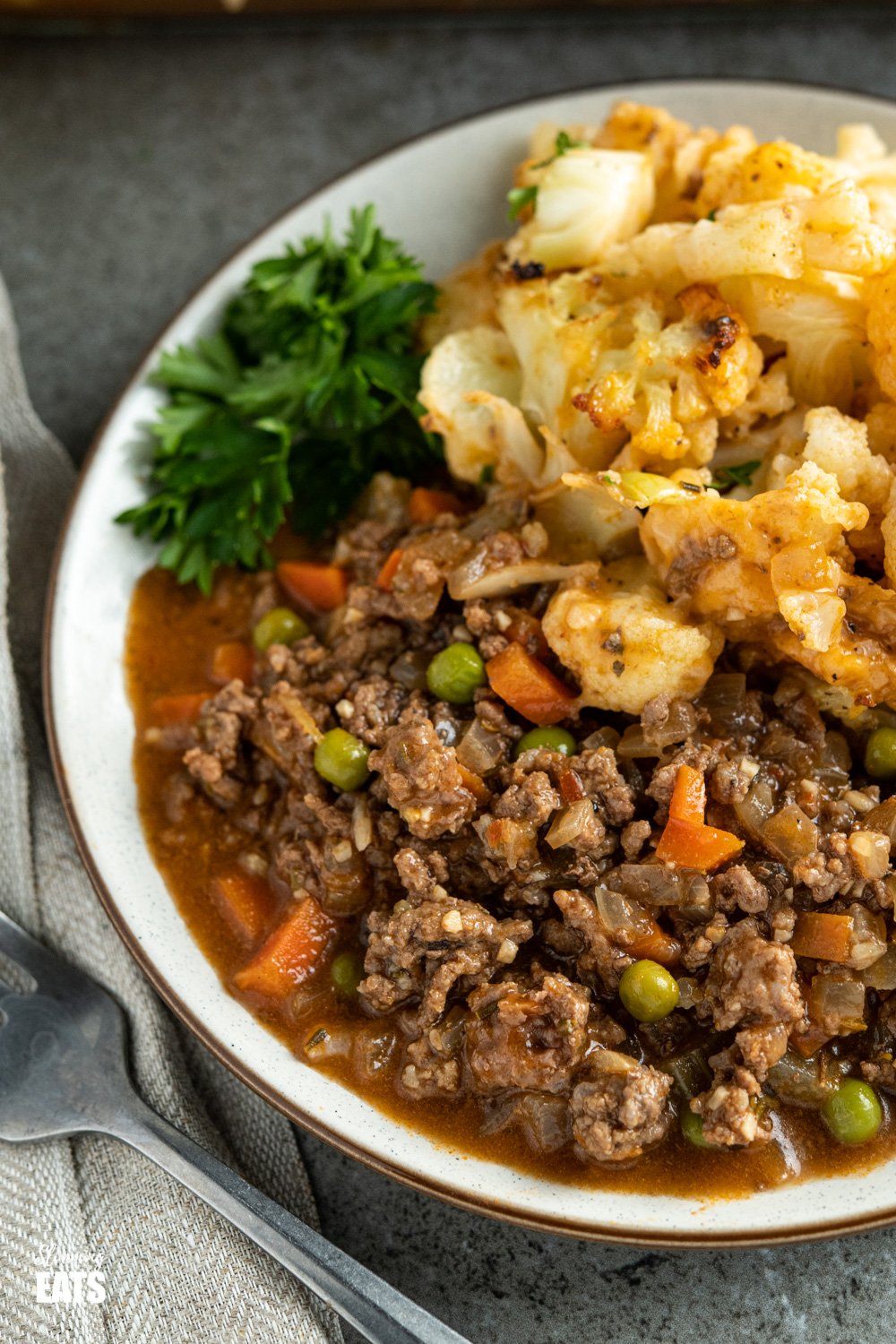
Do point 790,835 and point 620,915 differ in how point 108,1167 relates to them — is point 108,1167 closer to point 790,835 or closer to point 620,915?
point 620,915

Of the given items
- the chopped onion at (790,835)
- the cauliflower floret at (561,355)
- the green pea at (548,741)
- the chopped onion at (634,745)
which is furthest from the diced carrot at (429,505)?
the chopped onion at (790,835)

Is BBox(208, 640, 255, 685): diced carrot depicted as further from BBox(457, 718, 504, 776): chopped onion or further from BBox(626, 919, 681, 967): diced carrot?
BBox(626, 919, 681, 967): diced carrot

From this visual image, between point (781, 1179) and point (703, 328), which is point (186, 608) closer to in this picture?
point (703, 328)

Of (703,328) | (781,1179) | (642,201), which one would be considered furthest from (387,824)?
(642,201)

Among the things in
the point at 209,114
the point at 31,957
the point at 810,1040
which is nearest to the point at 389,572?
the point at 31,957

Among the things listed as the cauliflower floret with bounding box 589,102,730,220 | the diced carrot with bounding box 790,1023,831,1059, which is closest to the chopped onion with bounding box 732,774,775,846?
the diced carrot with bounding box 790,1023,831,1059

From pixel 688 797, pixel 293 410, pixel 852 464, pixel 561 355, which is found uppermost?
pixel 561 355
